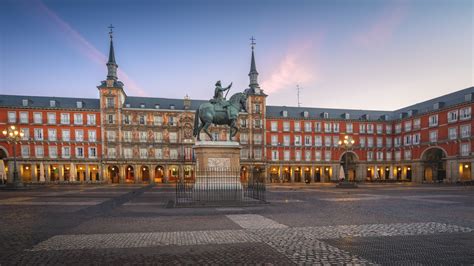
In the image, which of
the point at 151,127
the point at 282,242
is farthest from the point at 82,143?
the point at 282,242

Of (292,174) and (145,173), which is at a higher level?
(145,173)

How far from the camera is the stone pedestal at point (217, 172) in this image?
16.2 metres

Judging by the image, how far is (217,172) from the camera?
54.4 feet

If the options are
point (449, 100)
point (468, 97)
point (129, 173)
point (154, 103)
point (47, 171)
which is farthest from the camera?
point (154, 103)

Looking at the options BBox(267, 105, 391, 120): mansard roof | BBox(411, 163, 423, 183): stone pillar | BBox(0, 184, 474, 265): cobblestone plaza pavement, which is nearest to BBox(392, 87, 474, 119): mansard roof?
BBox(267, 105, 391, 120): mansard roof

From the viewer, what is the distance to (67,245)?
722 centimetres

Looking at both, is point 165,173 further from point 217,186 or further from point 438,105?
point 438,105

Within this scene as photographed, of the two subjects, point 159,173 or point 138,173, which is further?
point 159,173

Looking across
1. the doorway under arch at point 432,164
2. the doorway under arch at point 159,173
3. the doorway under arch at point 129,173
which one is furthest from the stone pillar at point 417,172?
the doorway under arch at point 129,173

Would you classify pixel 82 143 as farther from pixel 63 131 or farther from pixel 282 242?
pixel 282 242

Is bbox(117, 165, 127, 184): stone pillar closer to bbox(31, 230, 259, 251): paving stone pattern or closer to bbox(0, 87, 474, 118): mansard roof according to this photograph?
bbox(0, 87, 474, 118): mansard roof

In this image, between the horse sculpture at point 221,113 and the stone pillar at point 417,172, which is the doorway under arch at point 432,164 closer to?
the stone pillar at point 417,172

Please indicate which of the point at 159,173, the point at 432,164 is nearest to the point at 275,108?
the point at 159,173

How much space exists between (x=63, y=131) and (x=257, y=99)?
3963 cm
